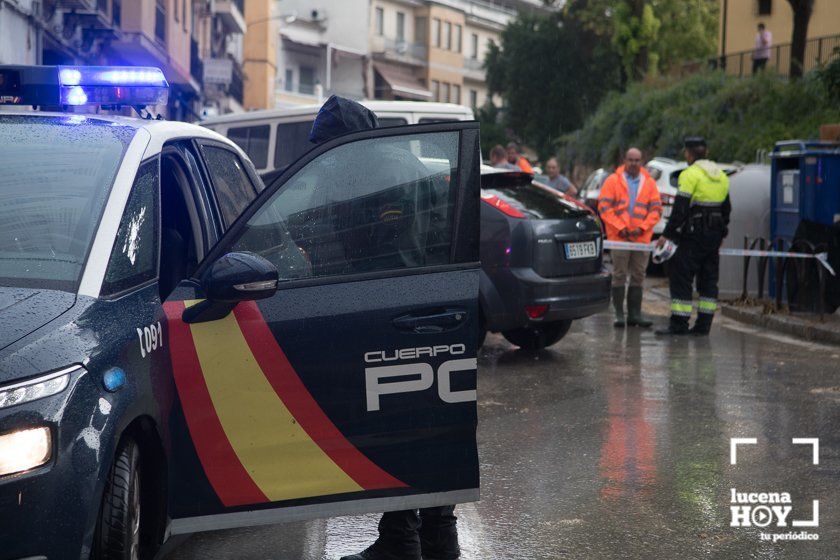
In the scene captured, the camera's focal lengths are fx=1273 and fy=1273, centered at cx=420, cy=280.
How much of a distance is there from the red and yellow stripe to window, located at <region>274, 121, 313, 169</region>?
11.6 meters

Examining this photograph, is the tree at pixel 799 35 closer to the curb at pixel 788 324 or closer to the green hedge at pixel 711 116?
the green hedge at pixel 711 116

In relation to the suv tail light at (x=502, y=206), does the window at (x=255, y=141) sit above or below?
above

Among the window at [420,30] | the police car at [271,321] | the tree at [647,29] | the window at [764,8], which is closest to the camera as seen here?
the police car at [271,321]

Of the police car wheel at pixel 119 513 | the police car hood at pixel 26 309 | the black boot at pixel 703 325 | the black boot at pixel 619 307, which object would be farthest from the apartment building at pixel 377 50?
the police car wheel at pixel 119 513

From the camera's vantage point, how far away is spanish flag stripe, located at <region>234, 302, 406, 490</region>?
4.27 m

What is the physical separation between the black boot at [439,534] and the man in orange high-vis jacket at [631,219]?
8.72 metres

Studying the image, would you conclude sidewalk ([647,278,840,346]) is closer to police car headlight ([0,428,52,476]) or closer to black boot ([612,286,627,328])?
black boot ([612,286,627,328])

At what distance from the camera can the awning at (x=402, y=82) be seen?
77938 mm

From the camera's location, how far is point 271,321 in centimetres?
430

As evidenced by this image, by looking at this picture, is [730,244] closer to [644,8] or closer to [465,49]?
[644,8]

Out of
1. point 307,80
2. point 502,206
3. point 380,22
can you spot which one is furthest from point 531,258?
point 380,22

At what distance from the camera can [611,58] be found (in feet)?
186

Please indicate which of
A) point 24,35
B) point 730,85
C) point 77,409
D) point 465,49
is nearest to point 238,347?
point 77,409

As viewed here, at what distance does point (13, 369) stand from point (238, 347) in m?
0.96
